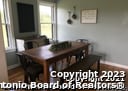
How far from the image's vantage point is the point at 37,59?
2045 mm

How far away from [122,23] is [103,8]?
72cm

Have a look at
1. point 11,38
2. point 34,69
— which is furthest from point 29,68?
point 11,38

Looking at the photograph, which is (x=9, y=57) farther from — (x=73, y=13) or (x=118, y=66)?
(x=118, y=66)

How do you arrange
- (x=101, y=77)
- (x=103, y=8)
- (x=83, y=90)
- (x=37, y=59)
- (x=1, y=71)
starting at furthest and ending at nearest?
(x=103, y=8), (x=101, y=77), (x=83, y=90), (x=37, y=59), (x=1, y=71)

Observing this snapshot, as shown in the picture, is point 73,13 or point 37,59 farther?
point 73,13

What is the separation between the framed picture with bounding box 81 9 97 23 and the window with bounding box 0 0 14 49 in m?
2.30

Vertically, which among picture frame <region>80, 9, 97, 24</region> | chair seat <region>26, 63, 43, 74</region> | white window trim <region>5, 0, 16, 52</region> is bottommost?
chair seat <region>26, 63, 43, 74</region>

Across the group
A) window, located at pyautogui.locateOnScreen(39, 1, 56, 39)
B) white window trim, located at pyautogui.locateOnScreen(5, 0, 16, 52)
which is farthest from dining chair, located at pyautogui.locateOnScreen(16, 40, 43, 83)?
window, located at pyautogui.locateOnScreen(39, 1, 56, 39)

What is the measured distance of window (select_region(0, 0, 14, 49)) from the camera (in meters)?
3.16

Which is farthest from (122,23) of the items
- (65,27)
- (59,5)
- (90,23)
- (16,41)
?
(16,41)

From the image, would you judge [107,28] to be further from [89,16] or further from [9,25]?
[9,25]

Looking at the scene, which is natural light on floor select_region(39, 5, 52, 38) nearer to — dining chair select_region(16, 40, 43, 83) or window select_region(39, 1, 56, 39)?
window select_region(39, 1, 56, 39)

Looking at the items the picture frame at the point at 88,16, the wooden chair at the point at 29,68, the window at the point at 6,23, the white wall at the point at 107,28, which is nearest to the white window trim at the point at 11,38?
the window at the point at 6,23

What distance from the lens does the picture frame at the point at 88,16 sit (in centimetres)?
372
